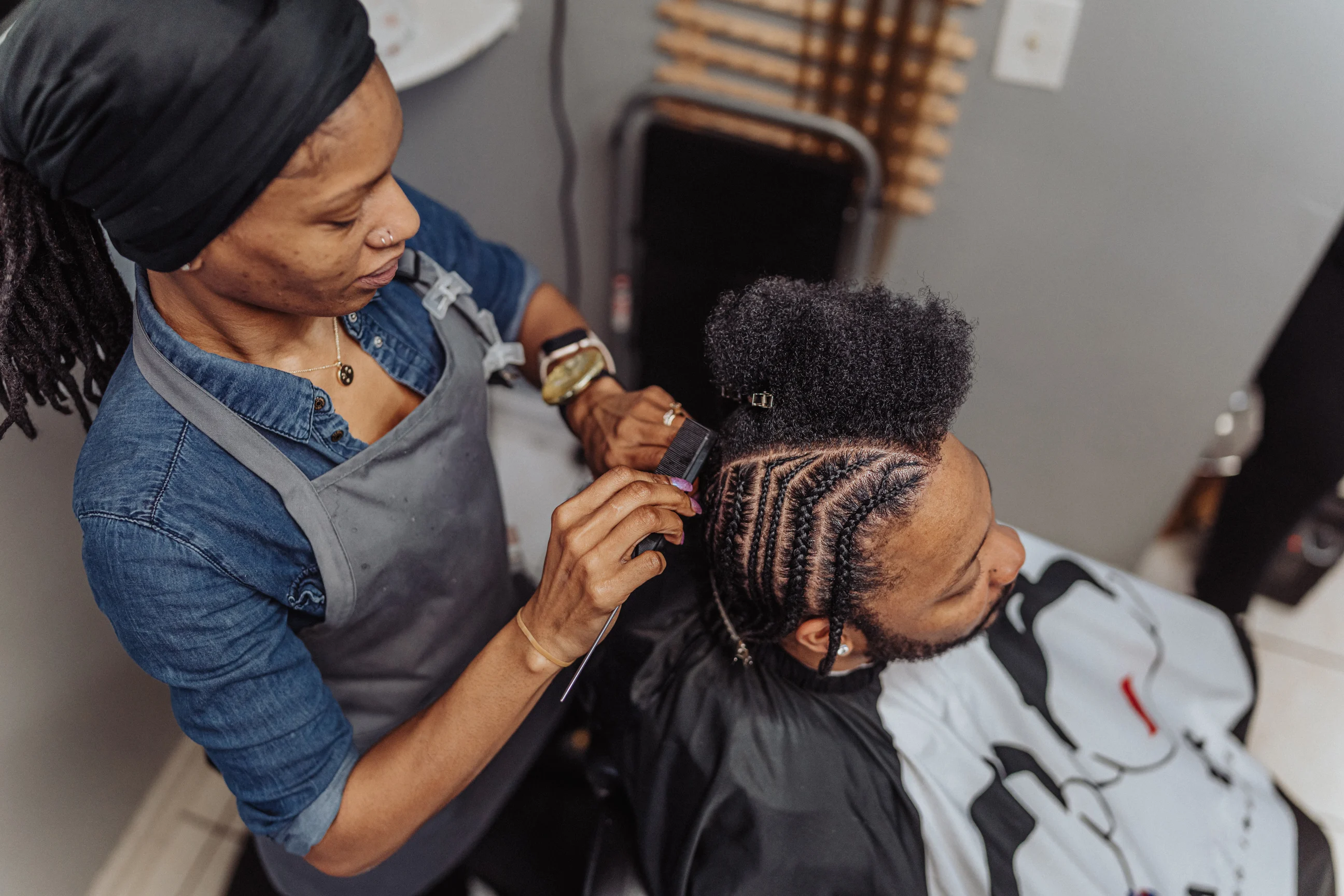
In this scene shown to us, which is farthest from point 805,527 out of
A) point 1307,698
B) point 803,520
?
point 1307,698

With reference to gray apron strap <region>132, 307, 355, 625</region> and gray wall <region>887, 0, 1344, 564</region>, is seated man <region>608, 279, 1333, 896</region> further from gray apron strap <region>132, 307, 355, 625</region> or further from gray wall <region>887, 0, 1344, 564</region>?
gray wall <region>887, 0, 1344, 564</region>

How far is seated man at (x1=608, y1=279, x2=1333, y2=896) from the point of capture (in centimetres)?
91

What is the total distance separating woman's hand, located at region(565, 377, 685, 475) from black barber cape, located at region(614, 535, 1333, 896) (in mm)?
288

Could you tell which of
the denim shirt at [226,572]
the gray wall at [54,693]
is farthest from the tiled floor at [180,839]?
the denim shirt at [226,572]

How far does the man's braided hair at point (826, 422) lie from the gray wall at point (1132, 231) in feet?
3.25

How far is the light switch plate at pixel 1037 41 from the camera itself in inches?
60.7

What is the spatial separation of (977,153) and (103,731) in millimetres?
1951

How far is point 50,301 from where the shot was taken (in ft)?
2.77

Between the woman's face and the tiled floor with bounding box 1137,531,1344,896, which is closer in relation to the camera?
the woman's face

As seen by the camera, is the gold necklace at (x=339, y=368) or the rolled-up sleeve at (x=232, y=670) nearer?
the rolled-up sleeve at (x=232, y=670)

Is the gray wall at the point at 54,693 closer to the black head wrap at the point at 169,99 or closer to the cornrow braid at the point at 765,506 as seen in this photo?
the black head wrap at the point at 169,99

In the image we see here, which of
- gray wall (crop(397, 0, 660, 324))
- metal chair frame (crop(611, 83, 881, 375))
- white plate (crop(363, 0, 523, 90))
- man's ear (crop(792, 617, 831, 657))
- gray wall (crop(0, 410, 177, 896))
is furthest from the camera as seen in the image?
gray wall (crop(397, 0, 660, 324))

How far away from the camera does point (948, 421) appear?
3.05 ft

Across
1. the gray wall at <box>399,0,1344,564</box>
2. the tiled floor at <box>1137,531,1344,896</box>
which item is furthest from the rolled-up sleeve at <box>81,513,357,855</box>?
the tiled floor at <box>1137,531,1344,896</box>
